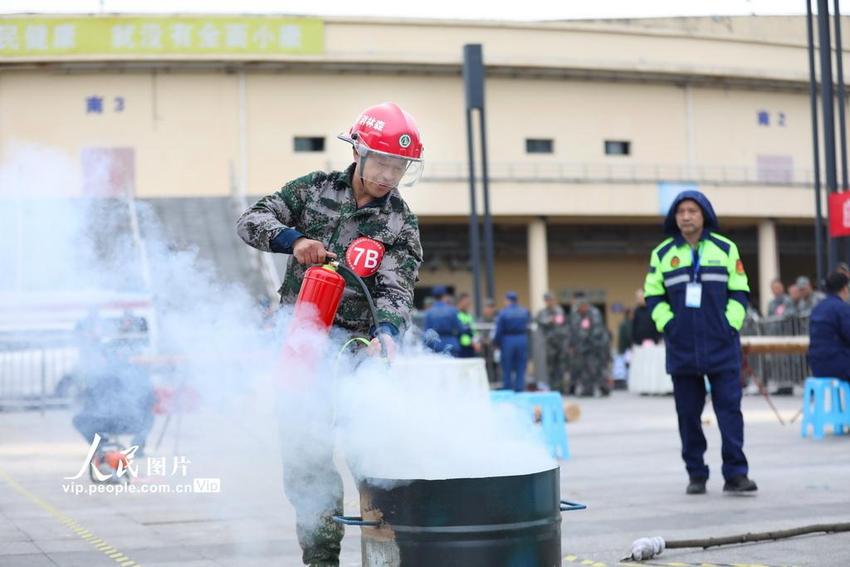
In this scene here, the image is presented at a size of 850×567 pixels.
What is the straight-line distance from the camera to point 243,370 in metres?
5.64

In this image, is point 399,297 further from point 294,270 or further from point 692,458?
point 692,458

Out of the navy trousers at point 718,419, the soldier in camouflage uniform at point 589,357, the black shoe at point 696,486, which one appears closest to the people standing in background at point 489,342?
the soldier in camouflage uniform at point 589,357

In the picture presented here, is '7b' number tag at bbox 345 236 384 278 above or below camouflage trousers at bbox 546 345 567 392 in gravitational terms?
above

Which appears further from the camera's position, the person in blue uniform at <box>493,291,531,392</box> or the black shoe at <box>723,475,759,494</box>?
the person in blue uniform at <box>493,291,531,392</box>

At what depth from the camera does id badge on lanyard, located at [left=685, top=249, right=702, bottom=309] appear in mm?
7961

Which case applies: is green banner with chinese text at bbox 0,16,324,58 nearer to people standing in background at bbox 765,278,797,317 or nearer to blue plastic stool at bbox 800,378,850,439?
people standing in background at bbox 765,278,797,317

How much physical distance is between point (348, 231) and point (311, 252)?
1.24ft

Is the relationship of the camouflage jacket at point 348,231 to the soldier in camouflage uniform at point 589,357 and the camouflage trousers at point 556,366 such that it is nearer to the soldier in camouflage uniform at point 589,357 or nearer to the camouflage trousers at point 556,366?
the soldier in camouflage uniform at point 589,357

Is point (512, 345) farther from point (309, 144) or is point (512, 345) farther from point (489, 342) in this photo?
point (309, 144)

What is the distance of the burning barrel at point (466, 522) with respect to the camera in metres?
3.92

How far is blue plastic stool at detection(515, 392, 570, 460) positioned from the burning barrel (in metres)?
6.58

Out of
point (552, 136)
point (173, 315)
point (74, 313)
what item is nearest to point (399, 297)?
point (173, 315)

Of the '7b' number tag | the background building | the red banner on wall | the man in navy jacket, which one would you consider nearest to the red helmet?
the '7b' number tag

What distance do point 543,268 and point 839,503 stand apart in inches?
1281
